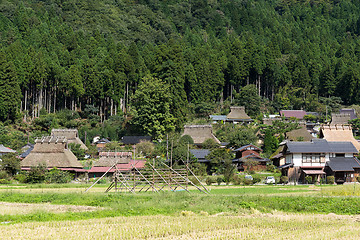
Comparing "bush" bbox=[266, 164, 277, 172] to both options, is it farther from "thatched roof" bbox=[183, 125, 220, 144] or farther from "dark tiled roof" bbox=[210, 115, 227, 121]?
"dark tiled roof" bbox=[210, 115, 227, 121]

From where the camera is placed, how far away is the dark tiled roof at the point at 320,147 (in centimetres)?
4147

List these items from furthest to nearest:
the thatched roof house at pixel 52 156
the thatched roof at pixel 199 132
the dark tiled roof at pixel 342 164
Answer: the thatched roof at pixel 199 132 < the thatched roof house at pixel 52 156 < the dark tiled roof at pixel 342 164

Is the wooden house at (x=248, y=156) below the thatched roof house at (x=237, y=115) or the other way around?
below

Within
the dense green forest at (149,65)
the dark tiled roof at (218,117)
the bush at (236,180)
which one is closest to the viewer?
the bush at (236,180)

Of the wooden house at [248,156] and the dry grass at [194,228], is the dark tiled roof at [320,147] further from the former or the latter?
the dry grass at [194,228]

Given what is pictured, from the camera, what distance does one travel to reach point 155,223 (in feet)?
57.0

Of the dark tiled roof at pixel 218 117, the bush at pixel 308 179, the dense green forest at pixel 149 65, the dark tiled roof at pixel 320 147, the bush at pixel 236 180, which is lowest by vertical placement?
the bush at pixel 308 179

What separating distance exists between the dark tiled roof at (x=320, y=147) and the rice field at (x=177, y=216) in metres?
15.1

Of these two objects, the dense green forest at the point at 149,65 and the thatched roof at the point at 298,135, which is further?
the dense green forest at the point at 149,65

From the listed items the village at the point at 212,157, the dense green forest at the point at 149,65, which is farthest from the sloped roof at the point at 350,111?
the village at the point at 212,157

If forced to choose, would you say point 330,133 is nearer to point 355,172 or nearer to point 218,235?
point 355,172

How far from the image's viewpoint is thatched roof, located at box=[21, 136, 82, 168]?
43500 mm

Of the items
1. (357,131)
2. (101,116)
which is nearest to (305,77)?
(357,131)

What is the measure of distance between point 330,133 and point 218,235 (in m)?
37.2
